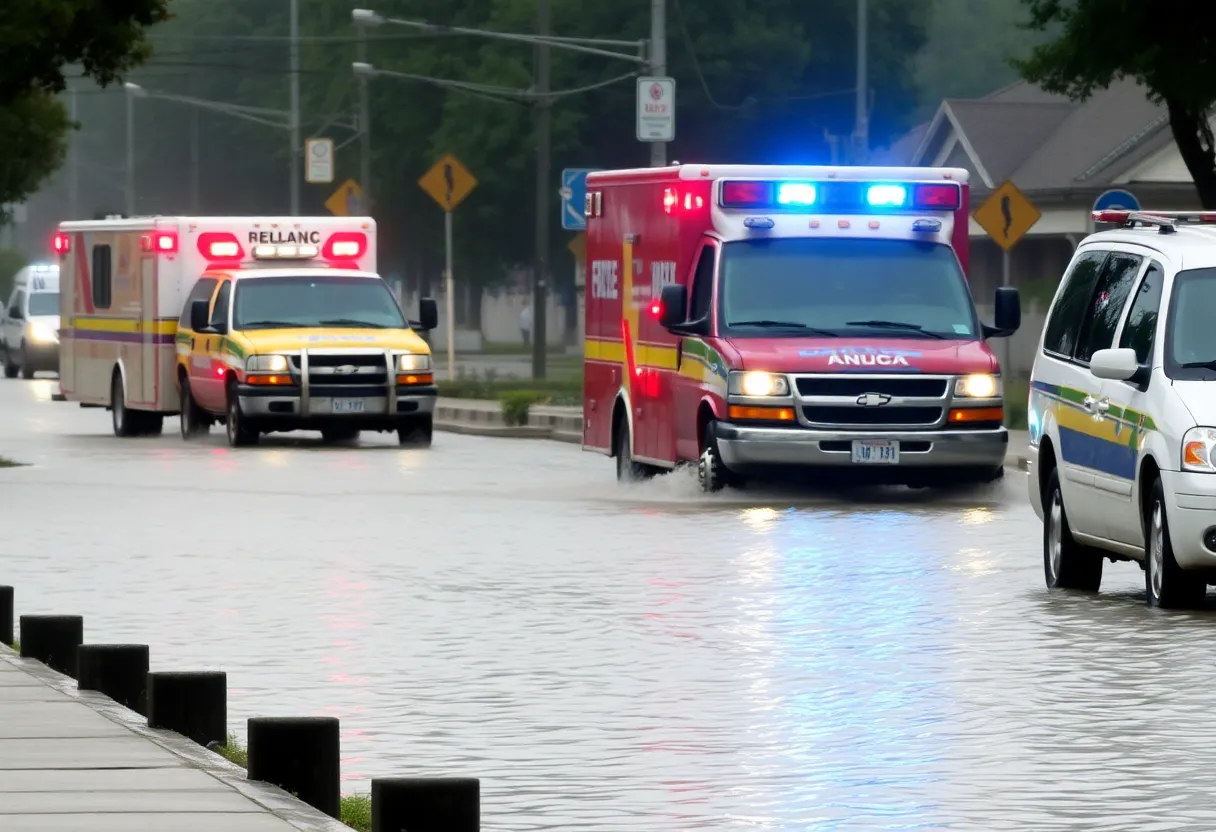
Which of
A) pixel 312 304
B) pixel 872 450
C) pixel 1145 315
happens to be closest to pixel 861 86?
pixel 312 304

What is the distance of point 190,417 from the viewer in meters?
33.9

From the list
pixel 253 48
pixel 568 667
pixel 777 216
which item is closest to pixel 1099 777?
pixel 568 667

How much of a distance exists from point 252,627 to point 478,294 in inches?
3135

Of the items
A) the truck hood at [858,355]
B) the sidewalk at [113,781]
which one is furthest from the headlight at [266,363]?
the sidewalk at [113,781]

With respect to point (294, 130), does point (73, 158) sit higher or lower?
higher

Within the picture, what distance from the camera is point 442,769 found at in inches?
400

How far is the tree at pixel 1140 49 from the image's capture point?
31.5 meters

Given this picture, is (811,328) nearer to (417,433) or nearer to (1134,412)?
(1134,412)

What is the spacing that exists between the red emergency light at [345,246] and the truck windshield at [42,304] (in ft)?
83.2

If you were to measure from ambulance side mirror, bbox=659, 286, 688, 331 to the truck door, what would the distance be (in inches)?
8.4

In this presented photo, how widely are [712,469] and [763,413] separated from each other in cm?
74

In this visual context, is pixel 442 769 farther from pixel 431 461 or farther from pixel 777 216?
pixel 431 461

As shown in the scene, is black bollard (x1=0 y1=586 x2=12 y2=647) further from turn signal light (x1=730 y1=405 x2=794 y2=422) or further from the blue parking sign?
the blue parking sign

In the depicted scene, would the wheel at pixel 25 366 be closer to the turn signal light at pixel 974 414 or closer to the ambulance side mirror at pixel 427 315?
the ambulance side mirror at pixel 427 315
